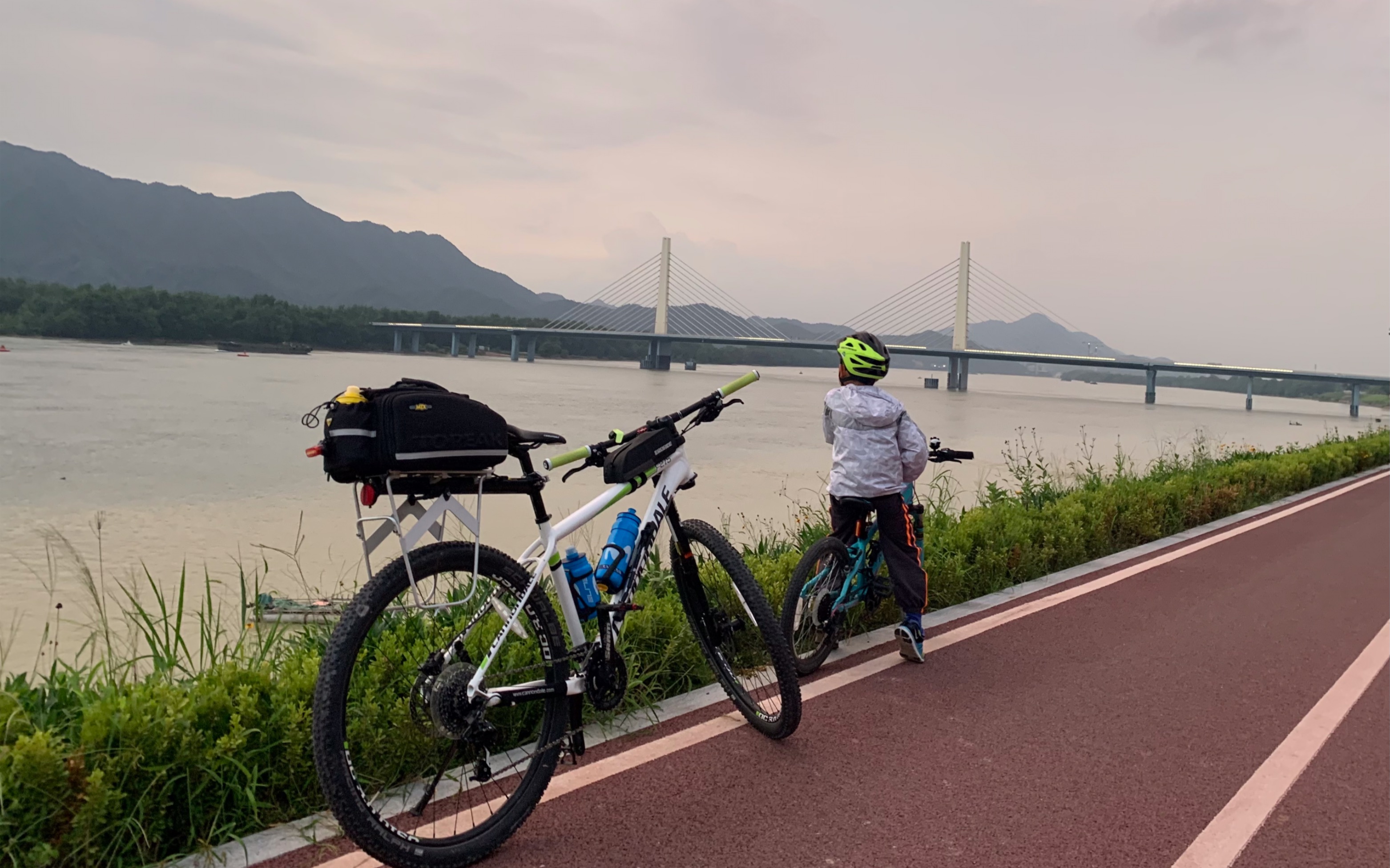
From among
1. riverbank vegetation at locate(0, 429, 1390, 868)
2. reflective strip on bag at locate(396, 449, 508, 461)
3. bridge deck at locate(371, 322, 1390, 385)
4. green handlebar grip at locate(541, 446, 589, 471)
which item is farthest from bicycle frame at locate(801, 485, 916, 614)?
bridge deck at locate(371, 322, 1390, 385)

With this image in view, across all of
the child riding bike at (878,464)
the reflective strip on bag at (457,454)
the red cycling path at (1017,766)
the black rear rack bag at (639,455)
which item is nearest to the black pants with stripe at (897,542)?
the child riding bike at (878,464)

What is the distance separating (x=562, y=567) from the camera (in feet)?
9.27

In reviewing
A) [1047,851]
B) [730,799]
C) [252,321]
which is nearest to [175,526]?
[730,799]

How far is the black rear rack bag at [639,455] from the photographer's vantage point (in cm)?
297

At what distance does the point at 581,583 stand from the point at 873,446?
6.01 ft

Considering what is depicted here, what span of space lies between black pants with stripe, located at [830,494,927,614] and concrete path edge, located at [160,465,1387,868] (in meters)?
0.43

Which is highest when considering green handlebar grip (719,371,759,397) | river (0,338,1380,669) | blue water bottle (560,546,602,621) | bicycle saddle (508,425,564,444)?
green handlebar grip (719,371,759,397)

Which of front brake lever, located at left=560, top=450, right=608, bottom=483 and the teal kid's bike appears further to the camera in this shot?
the teal kid's bike

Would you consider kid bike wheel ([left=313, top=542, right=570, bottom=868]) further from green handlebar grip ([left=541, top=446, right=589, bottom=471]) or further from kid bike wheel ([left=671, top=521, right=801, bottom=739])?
kid bike wheel ([left=671, top=521, right=801, bottom=739])

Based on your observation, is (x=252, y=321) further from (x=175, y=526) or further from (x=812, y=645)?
(x=812, y=645)

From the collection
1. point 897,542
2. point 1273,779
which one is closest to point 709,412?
point 897,542

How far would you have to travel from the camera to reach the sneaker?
4328mm

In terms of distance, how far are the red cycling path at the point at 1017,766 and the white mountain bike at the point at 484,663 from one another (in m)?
0.19

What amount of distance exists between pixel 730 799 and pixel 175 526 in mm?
10442
